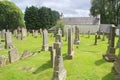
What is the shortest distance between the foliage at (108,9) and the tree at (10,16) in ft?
81.7

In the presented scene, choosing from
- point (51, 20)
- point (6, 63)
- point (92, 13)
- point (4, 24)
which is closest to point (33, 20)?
point (51, 20)

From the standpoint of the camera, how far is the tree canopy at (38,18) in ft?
259

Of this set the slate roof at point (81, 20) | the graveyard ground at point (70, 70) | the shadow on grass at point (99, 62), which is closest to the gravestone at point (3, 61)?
the graveyard ground at point (70, 70)

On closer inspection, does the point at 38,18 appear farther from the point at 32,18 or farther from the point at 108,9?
the point at 108,9

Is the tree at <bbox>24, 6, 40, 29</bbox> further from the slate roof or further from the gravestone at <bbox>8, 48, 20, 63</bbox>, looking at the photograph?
the gravestone at <bbox>8, 48, 20, 63</bbox>

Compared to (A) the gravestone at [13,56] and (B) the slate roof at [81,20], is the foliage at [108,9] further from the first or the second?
(A) the gravestone at [13,56]

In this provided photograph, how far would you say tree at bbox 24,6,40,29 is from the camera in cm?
7875

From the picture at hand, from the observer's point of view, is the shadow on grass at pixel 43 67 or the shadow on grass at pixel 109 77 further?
the shadow on grass at pixel 43 67

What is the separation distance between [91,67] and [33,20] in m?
63.8

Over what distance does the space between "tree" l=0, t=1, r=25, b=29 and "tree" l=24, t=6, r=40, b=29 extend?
8704 mm

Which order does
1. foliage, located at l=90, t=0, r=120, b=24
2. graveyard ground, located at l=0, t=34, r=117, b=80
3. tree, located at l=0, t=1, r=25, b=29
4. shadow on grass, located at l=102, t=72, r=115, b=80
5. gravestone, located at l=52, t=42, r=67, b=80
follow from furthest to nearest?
foliage, located at l=90, t=0, r=120, b=24 → tree, located at l=0, t=1, r=25, b=29 → graveyard ground, located at l=0, t=34, r=117, b=80 → shadow on grass, located at l=102, t=72, r=115, b=80 → gravestone, located at l=52, t=42, r=67, b=80

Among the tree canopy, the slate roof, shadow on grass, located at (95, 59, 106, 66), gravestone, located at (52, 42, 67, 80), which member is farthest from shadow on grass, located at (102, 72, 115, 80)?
the tree canopy

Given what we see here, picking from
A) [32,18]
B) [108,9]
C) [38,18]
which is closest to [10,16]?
[32,18]

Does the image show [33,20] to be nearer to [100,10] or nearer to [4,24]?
[4,24]
